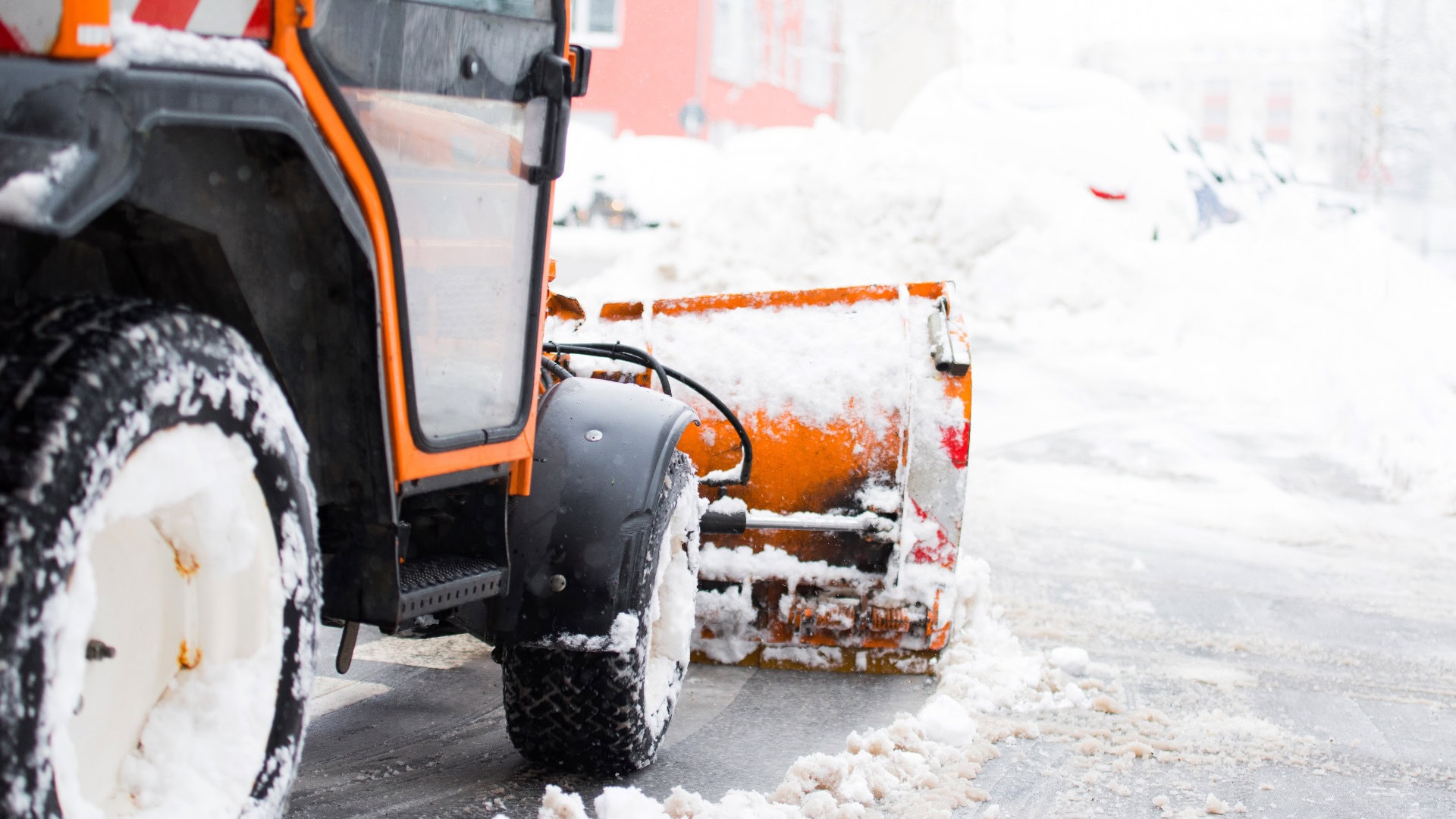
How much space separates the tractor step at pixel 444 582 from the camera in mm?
2283

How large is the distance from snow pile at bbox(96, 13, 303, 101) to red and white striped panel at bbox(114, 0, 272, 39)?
0.05ft

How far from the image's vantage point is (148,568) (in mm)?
1648

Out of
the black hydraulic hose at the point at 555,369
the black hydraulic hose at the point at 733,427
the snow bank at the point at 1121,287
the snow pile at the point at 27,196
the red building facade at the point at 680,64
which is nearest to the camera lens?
the snow pile at the point at 27,196

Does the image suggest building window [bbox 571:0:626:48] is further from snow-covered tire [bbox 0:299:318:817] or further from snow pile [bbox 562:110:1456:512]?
snow-covered tire [bbox 0:299:318:817]

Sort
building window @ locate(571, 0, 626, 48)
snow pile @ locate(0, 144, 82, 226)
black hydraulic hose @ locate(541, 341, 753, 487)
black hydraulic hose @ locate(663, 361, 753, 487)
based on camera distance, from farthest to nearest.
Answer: building window @ locate(571, 0, 626, 48)
black hydraulic hose @ locate(663, 361, 753, 487)
black hydraulic hose @ locate(541, 341, 753, 487)
snow pile @ locate(0, 144, 82, 226)

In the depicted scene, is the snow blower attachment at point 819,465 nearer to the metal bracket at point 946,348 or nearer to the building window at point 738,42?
the metal bracket at point 946,348

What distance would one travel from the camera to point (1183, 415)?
364 inches

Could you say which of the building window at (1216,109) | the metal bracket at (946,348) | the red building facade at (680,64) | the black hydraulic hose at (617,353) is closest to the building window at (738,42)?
the red building facade at (680,64)

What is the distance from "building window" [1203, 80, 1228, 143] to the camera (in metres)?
80.3

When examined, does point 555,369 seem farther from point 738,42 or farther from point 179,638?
point 738,42

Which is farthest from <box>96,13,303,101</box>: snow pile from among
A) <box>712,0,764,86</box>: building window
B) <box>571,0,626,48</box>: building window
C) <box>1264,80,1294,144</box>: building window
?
<box>1264,80,1294,144</box>: building window

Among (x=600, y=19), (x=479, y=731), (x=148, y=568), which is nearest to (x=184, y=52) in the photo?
(x=148, y=568)

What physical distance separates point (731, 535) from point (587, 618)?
1322 millimetres

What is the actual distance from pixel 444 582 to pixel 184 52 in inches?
41.5
